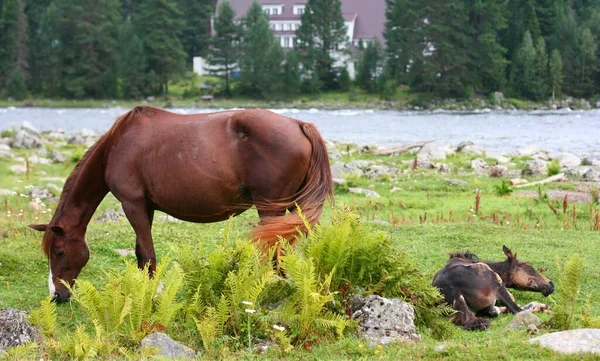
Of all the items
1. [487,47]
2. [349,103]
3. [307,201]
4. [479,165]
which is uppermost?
[487,47]

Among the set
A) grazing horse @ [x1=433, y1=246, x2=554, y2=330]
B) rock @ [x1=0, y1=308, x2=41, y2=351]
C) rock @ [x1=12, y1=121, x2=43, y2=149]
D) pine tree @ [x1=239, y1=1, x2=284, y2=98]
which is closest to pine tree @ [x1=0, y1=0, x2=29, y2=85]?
pine tree @ [x1=239, y1=1, x2=284, y2=98]

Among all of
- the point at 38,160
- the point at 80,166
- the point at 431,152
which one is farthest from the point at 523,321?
the point at 431,152

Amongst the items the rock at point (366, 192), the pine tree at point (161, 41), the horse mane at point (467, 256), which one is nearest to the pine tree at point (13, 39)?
the pine tree at point (161, 41)

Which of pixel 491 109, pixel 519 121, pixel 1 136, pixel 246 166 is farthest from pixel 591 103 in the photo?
pixel 246 166

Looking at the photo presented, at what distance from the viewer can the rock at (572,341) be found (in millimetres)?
5625

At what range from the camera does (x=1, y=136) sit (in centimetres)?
3206

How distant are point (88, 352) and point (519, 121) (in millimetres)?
56206

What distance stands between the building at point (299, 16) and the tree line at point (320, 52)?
12.7 meters

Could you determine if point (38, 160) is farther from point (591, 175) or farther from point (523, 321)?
point (523, 321)

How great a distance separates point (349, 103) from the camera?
79.8 metres

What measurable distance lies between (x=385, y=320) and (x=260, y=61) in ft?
263

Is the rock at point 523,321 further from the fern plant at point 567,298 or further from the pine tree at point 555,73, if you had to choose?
the pine tree at point 555,73

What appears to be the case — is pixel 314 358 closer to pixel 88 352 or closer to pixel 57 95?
pixel 88 352

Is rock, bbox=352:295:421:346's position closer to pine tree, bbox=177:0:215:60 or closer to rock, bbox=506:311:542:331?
rock, bbox=506:311:542:331
